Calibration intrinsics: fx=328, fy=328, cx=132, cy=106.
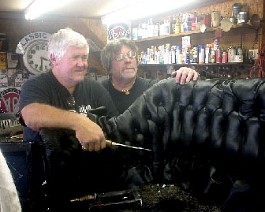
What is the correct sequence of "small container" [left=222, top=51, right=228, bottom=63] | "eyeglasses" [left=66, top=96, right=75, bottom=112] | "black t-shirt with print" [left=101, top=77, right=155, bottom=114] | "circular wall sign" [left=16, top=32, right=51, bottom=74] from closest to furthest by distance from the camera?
"eyeglasses" [left=66, top=96, right=75, bottom=112]
"black t-shirt with print" [left=101, top=77, right=155, bottom=114]
"small container" [left=222, top=51, right=228, bottom=63]
"circular wall sign" [left=16, top=32, right=51, bottom=74]

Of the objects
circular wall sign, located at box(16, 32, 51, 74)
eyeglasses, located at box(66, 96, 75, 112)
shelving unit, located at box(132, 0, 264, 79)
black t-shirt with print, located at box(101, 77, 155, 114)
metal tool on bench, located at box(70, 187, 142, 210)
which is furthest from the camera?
circular wall sign, located at box(16, 32, 51, 74)

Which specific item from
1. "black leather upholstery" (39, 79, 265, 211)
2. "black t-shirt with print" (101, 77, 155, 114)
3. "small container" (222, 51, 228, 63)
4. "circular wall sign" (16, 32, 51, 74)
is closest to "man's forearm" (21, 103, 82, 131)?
"black leather upholstery" (39, 79, 265, 211)

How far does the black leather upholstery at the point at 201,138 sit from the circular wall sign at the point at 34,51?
508cm

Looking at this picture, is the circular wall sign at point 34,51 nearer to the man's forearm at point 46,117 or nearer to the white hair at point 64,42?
the white hair at point 64,42

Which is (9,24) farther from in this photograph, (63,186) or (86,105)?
(63,186)

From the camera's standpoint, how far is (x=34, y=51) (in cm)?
690

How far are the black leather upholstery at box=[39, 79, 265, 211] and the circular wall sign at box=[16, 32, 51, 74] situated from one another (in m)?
5.08

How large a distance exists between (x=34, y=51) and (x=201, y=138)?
5.60m

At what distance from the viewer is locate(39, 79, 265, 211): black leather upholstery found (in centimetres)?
186

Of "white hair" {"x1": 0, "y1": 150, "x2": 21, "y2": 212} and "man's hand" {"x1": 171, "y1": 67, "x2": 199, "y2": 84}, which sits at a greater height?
"man's hand" {"x1": 171, "y1": 67, "x2": 199, "y2": 84}

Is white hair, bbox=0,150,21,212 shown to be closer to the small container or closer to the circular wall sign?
the small container

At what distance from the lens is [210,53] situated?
16.1 ft

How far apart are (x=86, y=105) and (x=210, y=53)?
3030 mm

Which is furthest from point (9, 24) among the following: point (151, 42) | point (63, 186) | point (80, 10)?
point (63, 186)
